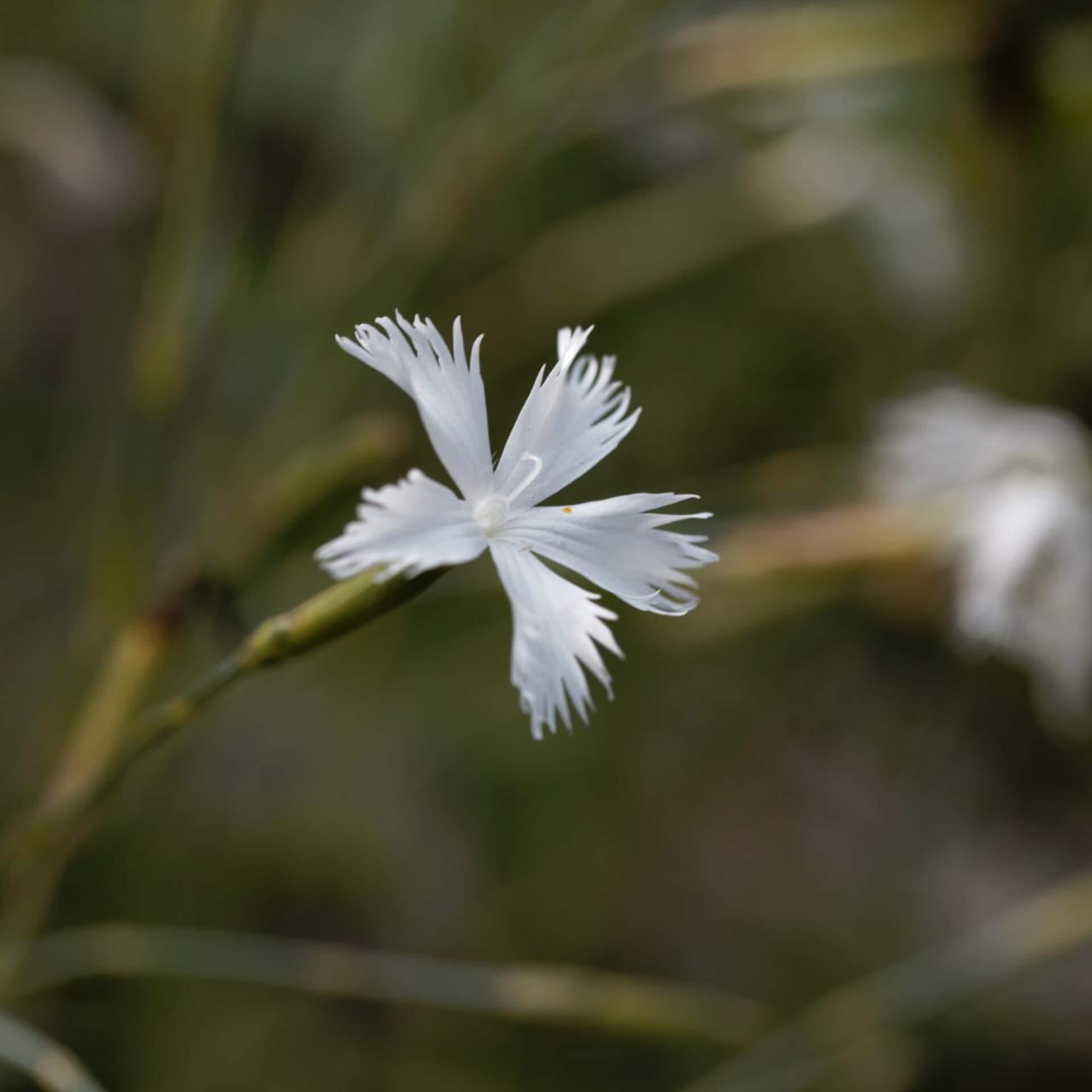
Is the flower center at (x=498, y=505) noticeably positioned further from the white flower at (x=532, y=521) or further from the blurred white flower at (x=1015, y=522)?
the blurred white flower at (x=1015, y=522)

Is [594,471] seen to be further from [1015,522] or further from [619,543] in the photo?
[619,543]

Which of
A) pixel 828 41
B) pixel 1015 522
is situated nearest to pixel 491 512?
pixel 1015 522

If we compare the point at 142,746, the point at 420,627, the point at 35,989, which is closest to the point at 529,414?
the point at 142,746

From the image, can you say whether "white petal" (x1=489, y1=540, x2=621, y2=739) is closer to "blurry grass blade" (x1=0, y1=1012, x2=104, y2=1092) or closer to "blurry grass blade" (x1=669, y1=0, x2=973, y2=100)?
"blurry grass blade" (x1=0, y1=1012, x2=104, y2=1092)

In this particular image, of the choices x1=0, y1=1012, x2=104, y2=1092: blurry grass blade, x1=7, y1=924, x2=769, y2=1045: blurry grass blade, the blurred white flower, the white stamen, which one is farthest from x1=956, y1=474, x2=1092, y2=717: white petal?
x1=0, y1=1012, x2=104, y2=1092: blurry grass blade

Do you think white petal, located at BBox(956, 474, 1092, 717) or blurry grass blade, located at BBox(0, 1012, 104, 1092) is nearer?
blurry grass blade, located at BBox(0, 1012, 104, 1092)
